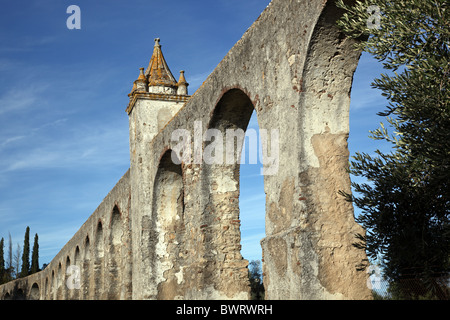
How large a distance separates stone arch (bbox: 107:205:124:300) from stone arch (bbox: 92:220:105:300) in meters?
1.58

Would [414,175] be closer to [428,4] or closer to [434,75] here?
[434,75]

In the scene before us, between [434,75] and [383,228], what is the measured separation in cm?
148

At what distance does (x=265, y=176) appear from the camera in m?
6.09

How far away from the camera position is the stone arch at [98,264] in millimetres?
17750

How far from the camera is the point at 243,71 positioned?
22.7 feet

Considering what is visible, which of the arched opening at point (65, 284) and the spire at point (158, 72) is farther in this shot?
the arched opening at point (65, 284)

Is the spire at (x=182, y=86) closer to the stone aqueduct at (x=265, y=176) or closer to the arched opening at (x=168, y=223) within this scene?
the stone aqueduct at (x=265, y=176)

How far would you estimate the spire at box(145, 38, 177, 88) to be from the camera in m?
12.3

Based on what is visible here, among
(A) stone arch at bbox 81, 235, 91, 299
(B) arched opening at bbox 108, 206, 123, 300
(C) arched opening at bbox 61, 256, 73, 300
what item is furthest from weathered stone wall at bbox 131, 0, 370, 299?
(C) arched opening at bbox 61, 256, 73, 300

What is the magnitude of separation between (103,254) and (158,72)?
802 cm

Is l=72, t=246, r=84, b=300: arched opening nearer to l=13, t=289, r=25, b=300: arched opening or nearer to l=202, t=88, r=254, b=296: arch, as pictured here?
l=202, t=88, r=254, b=296: arch

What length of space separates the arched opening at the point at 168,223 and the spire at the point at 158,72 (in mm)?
2368

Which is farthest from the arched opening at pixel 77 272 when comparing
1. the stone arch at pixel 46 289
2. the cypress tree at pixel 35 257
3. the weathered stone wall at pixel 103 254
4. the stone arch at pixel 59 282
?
the cypress tree at pixel 35 257
